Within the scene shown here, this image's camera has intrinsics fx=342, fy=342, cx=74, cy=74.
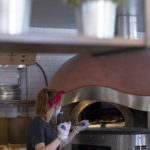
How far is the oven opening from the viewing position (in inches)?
168

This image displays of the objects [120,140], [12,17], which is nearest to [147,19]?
[12,17]

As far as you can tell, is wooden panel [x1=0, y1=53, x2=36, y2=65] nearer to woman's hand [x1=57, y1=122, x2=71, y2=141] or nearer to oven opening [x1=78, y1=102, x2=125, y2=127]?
oven opening [x1=78, y1=102, x2=125, y2=127]

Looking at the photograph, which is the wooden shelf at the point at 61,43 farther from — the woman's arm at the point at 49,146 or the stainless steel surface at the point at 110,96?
the stainless steel surface at the point at 110,96

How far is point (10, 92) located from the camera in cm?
402

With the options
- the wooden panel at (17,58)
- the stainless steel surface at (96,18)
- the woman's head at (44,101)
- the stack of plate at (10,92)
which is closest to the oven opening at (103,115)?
the stack of plate at (10,92)

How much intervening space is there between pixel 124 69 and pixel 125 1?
6.85 feet

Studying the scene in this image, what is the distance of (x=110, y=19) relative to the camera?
0.97m

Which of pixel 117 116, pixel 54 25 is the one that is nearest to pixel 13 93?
pixel 117 116

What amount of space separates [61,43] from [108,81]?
2337 millimetres

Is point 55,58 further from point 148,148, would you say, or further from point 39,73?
point 148,148

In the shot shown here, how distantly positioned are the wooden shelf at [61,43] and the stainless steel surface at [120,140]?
2.76 meters

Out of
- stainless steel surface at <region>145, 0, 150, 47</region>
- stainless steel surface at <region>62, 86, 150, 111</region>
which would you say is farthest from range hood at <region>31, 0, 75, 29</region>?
stainless steel surface at <region>62, 86, 150, 111</region>

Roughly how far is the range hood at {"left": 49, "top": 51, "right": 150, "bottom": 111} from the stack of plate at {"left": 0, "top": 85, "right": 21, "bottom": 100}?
0.62m

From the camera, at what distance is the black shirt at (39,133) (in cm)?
245
